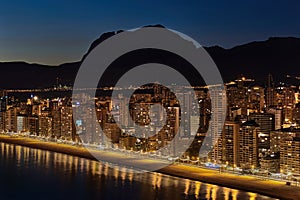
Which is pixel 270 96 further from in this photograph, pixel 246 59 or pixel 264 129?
pixel 246 59

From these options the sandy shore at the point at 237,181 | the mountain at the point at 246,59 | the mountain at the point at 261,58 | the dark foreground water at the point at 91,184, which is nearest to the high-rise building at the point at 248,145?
the sandy shore at the point at 237,181

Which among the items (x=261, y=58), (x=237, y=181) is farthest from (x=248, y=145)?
(x=261, y=58)

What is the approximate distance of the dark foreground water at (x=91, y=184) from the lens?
5395mm

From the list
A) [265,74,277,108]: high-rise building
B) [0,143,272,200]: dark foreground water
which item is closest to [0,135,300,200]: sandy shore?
[0,143,272,200]: dark foreground water

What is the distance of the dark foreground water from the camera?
539cm

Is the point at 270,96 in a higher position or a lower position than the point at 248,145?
higher

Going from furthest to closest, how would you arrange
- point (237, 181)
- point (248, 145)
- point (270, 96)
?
point (270, 96)
point (248, 145)
point (237, 181)

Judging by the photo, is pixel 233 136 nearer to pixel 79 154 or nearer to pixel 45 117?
pixel 79 154

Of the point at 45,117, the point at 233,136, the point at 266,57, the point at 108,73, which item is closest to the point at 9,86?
the point at 108,73

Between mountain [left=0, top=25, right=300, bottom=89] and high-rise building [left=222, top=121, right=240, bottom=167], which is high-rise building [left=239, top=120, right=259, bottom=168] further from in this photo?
mountain [left=0, top=25, right=300, bottom=89]

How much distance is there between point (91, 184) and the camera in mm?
6055

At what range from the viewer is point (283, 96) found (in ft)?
33.4

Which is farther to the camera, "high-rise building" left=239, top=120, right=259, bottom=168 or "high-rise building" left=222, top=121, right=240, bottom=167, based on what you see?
"high-rise building" left=222, top=121, right=240, bottom=167

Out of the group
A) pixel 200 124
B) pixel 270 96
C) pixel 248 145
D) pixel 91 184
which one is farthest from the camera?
pixel 270 96
